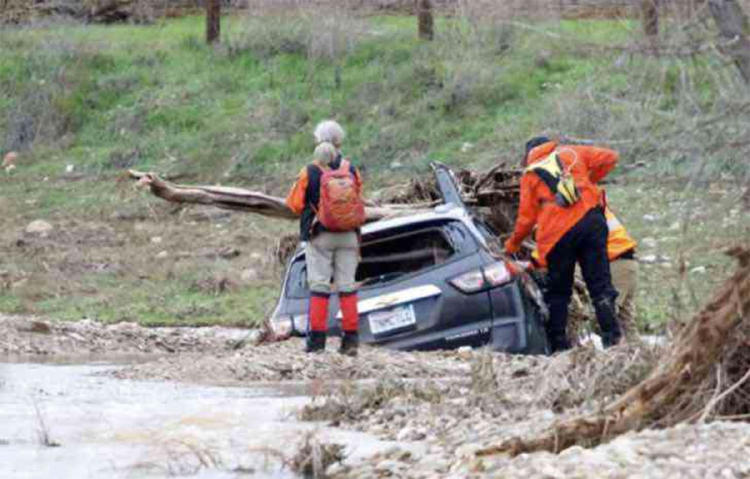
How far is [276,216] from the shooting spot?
51.5 feet

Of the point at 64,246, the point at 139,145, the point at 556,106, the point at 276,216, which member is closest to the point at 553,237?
the point at 276,216

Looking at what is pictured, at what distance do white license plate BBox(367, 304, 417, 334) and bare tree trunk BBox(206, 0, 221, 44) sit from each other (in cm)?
2364

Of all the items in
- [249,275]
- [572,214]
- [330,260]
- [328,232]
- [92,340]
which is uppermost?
[572,214]

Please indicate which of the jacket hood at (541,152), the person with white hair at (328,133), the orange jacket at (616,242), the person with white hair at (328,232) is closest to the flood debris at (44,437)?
the person with white hair at (328,232)

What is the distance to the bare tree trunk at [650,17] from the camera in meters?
9.54

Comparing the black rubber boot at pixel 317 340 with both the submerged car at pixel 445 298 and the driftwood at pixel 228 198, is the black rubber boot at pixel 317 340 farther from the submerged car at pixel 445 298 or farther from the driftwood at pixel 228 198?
the driftwood at pixel 228 198

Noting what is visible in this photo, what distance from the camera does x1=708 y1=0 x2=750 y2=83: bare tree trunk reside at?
30.3 feet

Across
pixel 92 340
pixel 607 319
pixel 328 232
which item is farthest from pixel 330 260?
pixel 92 340

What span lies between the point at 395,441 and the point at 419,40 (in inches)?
990

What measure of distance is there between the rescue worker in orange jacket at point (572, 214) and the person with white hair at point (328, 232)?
129 cm

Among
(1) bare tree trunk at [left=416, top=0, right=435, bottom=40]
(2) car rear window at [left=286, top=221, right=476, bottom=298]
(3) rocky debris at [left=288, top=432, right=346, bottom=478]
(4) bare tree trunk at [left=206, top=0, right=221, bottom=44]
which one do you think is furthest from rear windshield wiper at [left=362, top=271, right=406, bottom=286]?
(4) bare tree trunk at [left=206, top=0, right=221, bottom=44]

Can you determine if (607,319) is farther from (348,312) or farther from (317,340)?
(317,340)

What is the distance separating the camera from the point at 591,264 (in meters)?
13.1

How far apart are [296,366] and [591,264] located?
2.10 m
